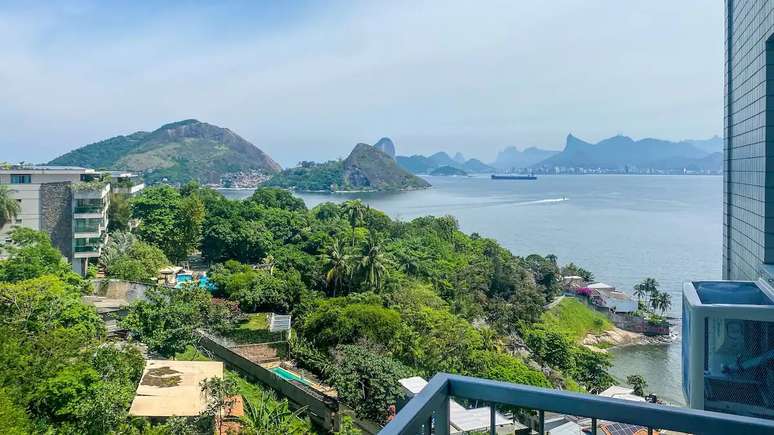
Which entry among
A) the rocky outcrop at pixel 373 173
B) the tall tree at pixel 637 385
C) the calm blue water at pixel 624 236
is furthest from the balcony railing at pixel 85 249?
the rocky outcrop at pixel 373 173

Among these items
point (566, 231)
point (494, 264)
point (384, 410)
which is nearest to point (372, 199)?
point (566, 231)

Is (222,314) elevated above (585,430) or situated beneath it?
situated beneath

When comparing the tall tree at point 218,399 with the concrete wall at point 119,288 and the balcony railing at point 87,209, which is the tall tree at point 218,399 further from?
the balcony railing at point 87,209

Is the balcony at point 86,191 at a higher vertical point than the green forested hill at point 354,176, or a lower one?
lower

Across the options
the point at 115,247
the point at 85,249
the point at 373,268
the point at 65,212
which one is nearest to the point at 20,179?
the point at 65,212

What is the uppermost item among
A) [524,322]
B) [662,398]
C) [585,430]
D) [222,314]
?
[585,430]

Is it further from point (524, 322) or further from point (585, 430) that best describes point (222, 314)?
point (585, 430)

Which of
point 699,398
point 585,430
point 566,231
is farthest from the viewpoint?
point 566,231

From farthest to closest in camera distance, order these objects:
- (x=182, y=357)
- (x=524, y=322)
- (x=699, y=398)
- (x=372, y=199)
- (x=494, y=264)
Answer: (x=372, y=199) < (x=494, y=264) < (x=524, y=322) < (x=182, y=357) < (x=699, y=398)
